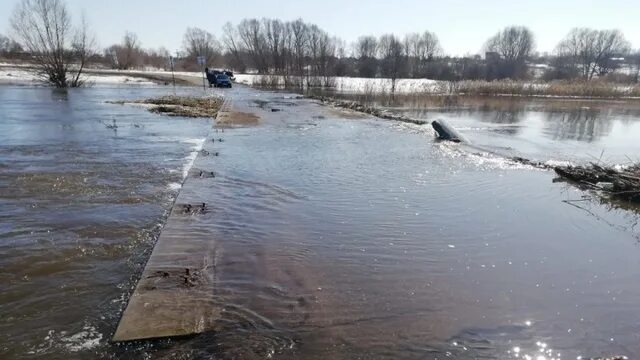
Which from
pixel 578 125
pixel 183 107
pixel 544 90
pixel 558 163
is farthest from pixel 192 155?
pixel 544 90

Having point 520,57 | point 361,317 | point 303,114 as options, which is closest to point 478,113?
point 303,114

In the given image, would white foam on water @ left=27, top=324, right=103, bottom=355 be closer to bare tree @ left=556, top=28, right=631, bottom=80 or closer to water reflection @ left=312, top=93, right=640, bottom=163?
water reflection @ left=312, top=93, right=640, bottom=163

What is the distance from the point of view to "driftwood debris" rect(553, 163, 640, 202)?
979 centimetres

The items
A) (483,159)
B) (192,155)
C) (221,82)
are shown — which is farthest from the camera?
(221,82)

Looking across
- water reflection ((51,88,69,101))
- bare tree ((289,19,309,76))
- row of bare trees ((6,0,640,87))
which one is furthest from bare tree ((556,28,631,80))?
water reflection ((51,88,69,101))

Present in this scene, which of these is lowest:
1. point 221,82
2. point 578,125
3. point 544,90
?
point 578,125

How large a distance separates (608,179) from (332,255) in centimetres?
790

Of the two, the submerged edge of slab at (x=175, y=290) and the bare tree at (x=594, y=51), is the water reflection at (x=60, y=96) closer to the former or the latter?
the submerged edge of slab at (x=175, y=290)

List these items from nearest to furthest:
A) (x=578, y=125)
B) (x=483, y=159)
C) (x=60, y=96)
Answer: (x=483, y=159) < (x=578, y=125) < (x=60, y=96)

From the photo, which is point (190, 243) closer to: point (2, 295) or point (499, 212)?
point (2, 295)

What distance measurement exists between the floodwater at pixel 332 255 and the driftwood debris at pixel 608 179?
0.62m

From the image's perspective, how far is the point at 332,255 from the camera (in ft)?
20.4

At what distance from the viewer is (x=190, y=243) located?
638 centimetres

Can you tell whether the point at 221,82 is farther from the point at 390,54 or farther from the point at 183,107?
the point at 390,54
